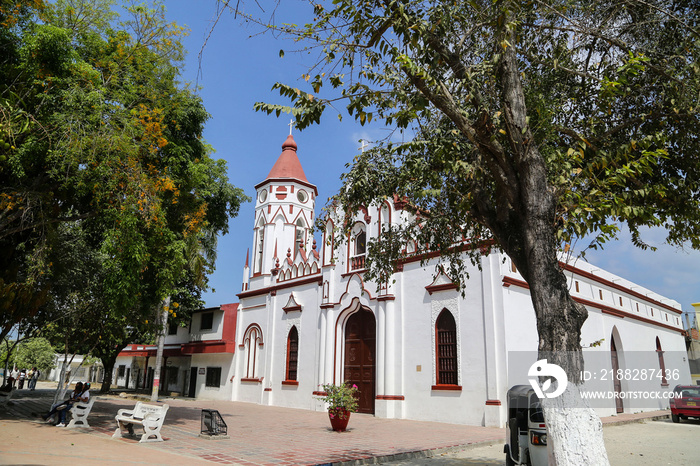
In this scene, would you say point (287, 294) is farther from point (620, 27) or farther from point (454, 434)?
point (620, 27)

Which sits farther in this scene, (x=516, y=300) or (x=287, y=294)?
(x=287, y=294)

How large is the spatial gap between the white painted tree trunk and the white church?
4.82 meters

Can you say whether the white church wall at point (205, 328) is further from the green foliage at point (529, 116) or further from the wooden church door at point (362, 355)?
the green foliage at point (529, 116)

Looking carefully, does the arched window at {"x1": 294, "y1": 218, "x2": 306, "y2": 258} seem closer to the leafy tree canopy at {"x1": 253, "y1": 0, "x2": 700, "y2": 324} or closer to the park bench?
the park bench

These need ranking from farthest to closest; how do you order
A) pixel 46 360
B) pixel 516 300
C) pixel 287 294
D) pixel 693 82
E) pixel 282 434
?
pixel 46 360
pixel 287 294
pixel 516 300
pixel 282 434
pixel 693 82

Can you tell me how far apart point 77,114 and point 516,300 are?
13.1m

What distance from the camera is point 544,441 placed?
5.82 m

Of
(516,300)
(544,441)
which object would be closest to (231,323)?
(516,300)

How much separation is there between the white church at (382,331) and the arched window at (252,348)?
59mm

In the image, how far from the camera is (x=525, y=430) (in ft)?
21.0

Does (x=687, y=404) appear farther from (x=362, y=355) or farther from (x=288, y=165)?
(x=288, y=165)

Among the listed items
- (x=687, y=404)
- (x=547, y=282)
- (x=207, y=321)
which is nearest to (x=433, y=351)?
(x=687, y=404)

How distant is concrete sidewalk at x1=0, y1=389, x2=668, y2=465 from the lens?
805 centimetres

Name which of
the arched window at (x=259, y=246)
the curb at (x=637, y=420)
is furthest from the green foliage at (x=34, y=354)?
the curb at (x=637, y=420)
